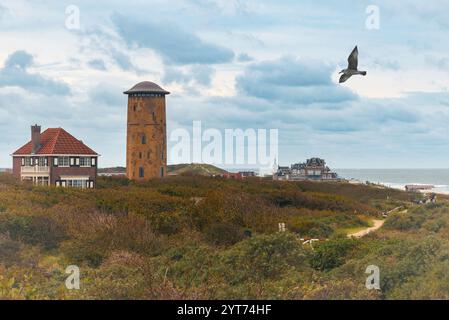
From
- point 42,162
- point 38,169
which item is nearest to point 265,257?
point 38,169

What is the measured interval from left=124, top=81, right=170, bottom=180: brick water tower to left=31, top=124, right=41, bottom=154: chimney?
10.1 metres

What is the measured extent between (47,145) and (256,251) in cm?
3662

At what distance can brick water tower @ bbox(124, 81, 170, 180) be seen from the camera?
63156mm

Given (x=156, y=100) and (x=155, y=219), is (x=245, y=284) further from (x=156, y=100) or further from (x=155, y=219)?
(x=156, y=100)

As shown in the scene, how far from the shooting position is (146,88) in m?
63.0

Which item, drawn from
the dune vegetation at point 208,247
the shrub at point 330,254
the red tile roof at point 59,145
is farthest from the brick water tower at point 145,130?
the shrub at point 330,254

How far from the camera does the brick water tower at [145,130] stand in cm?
Answer: 6316

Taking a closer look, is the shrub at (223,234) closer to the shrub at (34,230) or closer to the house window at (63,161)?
the shrub at (34,230)

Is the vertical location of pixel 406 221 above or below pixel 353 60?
below

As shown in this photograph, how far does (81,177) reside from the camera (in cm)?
5488

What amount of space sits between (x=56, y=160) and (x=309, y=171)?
6001cm
